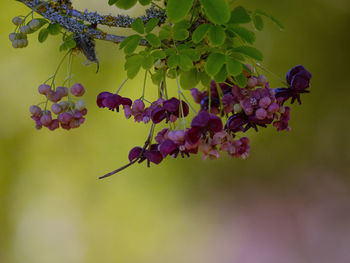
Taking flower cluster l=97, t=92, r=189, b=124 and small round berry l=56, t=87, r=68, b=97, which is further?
small round berry l=56, t=87, r=68, b=97

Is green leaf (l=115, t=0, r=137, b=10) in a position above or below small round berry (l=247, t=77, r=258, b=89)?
above

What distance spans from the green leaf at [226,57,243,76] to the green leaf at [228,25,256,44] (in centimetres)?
3

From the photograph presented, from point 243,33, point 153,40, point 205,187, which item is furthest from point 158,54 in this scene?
point 205,187

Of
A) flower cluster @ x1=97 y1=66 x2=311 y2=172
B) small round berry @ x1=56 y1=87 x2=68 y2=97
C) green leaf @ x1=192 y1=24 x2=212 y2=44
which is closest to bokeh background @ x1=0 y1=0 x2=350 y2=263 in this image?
small round berry @ x1=56 y1=87 x2=68 y2=97

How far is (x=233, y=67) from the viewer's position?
571 mm

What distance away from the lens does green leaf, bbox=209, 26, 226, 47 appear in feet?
1.77

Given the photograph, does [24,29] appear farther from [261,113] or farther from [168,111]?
[261,113]

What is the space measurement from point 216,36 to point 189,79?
0.51 ft

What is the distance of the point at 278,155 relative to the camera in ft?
7.38

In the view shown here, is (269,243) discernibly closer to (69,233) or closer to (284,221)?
(284,221)

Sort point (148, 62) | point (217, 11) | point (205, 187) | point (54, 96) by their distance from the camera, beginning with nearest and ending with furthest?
point (217, 11), point (148, 62), point (54, 96), point (205, 187)

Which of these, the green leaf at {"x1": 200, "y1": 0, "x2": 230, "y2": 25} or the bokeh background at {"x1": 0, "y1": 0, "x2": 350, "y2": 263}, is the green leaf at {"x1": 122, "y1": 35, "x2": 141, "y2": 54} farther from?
the bokeh background at {"x1": 0, "y1": 0, "x2": 350, "y2": 263}

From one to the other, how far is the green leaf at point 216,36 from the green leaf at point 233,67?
0.04m

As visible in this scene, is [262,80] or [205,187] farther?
[205,187]
